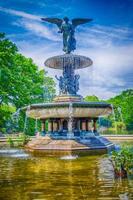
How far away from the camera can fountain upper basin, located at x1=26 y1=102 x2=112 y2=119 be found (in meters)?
17.1

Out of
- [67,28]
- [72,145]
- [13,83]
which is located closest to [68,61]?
[67,28]

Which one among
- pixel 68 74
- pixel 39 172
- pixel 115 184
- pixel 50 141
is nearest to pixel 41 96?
pixel 68 74

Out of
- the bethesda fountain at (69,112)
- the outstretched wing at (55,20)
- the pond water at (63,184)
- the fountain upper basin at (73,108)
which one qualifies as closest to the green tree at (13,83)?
the bethesda fountain at (69,112)

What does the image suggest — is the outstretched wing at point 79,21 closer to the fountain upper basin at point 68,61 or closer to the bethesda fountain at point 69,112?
the bethesda fountain at point 69,112

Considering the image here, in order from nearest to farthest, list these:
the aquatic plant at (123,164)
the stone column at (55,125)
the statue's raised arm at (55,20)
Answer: the aquatic plant at (123,164) → the stone column at (55,125) → the statue's raised arm at (55,20)

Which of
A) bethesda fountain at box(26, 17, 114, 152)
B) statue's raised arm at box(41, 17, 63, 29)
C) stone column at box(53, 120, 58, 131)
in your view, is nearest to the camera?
bethesda fountain at box(26, 17, 114, 152)

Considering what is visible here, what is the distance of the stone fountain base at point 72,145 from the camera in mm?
16328

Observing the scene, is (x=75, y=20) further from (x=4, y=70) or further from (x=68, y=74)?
(x=4, y=70)

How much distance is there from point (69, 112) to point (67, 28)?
7.17m

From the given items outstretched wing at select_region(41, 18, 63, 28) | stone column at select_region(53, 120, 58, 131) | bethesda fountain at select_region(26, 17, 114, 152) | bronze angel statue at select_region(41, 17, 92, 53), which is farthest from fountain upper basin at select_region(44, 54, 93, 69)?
stone column at select_region(53, 120, 58, 131)

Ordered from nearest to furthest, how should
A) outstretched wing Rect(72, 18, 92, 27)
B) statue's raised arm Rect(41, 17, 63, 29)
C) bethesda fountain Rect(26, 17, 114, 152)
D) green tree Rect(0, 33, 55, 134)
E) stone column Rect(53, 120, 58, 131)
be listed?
bethesda fountain Rect(26, 17, 114, 152) < stone column Rect(53, 120, 58, 131) < statue's raised arm Rect(41, 17, 63, 29) < outstretched wing Rect(72, 18, 92, 27) < green tree Rect(0, 33, 55, 134)

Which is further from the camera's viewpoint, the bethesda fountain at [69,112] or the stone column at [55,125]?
the stone column at [55,125]

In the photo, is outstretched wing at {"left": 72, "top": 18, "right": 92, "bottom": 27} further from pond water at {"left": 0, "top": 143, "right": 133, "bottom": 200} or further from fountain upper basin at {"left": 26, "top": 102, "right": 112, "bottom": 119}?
pond water at {"left": 0, "top": 143, "right": 133, "bottom": 200}

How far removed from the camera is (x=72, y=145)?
1641 centimetres
